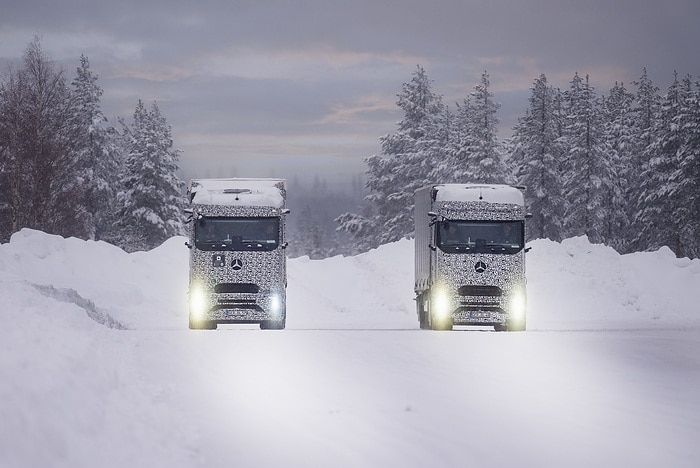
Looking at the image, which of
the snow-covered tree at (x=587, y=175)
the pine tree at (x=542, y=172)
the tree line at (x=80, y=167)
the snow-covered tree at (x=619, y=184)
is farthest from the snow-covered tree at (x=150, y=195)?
the snow-covered tree at (x=619, y=184)

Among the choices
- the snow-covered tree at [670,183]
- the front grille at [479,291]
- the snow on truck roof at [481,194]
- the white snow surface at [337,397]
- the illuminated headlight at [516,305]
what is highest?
the snow-covered tree at [670,183]

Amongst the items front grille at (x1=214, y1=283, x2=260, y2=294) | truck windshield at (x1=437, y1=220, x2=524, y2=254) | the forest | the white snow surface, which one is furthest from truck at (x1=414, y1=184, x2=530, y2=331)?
the forest

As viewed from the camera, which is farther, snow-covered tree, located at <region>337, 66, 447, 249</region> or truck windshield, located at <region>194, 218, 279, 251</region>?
snow-covered tree, located at <region>337, 66, 447, 249</region>

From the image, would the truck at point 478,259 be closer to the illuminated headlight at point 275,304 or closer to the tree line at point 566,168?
the illuminated headlight at point 275,304

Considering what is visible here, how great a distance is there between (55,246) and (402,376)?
27.3 meters

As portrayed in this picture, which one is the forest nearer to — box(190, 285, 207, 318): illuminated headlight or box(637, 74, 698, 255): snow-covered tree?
box(637, 74, 698, 255): snow-covered tree

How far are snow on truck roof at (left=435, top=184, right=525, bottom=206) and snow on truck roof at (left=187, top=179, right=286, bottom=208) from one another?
447 cm

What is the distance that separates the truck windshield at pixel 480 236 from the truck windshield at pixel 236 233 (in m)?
4.62

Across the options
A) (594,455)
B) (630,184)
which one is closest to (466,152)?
(630,184)

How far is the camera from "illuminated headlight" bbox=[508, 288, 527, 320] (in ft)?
84.5

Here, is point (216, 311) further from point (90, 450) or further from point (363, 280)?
point (363, 280)

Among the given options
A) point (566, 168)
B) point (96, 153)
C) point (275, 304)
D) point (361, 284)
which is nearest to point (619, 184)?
point (566, 168)

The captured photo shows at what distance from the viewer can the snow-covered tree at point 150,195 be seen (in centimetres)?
6969

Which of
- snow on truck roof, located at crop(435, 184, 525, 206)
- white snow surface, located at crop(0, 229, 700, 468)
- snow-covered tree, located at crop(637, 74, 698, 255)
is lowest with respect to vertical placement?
white snow surface, located at crop(0, 229, 700, 468)
